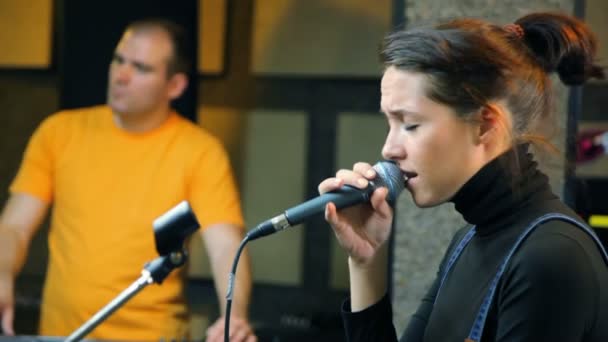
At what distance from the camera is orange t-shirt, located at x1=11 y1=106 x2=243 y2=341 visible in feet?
12.4

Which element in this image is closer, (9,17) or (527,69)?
(527,69)

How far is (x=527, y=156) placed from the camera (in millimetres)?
2029

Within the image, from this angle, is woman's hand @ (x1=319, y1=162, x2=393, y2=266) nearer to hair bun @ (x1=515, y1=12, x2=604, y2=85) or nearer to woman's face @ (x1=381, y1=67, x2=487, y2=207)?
woman's face @ (x1=381, y1=67, x2=487, y2=207)

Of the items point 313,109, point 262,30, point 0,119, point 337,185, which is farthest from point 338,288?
point 337,185

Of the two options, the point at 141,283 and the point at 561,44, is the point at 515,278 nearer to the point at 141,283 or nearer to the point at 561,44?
the point at 561,44

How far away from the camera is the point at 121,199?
153 inches

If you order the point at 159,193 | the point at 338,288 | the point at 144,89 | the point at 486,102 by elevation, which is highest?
the point at 486,102

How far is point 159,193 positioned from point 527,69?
6.58ft

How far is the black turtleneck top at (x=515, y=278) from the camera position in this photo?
1.76 metres

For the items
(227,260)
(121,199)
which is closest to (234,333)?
(227,260)

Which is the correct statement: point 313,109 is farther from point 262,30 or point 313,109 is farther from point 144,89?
point 144,89

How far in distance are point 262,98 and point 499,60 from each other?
2937 millimetres

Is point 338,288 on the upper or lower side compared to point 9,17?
lower

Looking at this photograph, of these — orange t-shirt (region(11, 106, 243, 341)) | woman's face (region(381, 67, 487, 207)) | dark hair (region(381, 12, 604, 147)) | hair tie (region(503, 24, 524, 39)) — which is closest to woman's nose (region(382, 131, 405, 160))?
woman's face (region(381, 67, 487, 207))
